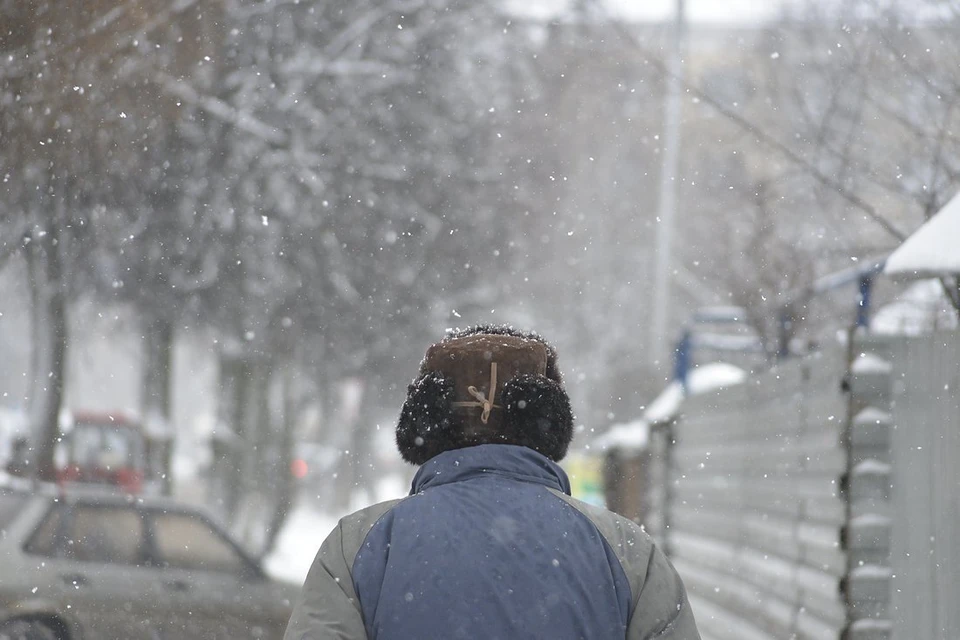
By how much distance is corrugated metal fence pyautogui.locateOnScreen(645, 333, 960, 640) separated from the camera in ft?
18.1

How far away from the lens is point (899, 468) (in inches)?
234

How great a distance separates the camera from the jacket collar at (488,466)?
107 inches

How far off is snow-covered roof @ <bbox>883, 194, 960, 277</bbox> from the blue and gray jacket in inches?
93.3

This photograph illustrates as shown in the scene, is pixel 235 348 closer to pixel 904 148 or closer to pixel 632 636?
pixel 904 148

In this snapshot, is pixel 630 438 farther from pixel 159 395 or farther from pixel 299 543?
pixel 299 543

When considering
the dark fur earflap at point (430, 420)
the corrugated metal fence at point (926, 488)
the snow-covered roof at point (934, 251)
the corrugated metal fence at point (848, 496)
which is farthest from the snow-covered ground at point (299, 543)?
the dark fur earflap at point (430, 420)

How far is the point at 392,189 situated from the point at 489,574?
1613 cm

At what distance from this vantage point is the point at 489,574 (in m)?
2.55

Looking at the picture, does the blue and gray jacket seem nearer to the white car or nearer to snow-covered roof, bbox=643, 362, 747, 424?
the white car

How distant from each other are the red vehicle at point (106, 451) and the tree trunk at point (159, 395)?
226mm

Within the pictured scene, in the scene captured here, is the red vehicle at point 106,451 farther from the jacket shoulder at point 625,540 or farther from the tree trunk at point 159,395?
the jacket shoulder at point 625,540

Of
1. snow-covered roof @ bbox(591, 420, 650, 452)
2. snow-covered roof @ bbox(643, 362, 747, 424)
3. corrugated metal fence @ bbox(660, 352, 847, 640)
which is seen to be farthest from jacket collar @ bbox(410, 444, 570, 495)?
snow-covered roof @ bbox(591, 420, 650, 452)

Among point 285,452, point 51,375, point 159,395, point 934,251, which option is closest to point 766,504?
point 934,251

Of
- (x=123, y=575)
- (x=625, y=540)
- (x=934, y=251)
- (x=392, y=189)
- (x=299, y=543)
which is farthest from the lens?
(x=299, y=543)
